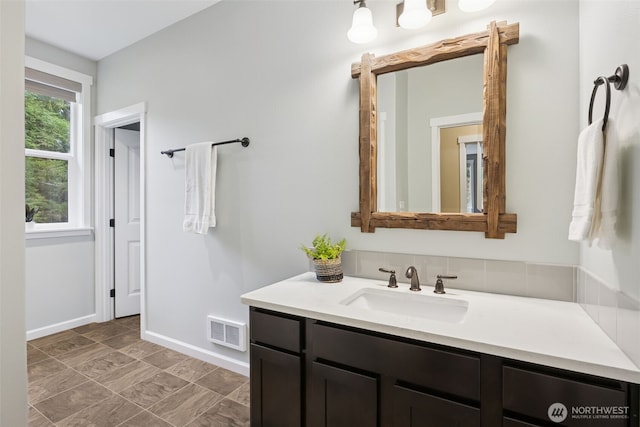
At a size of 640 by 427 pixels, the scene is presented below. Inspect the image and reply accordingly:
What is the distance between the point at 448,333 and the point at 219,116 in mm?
2110

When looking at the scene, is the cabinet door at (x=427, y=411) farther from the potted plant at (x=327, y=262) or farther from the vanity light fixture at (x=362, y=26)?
the vanity light fixture at (x=362, y=26)

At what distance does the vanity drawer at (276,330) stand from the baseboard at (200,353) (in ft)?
3.43

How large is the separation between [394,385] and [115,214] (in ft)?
11.0

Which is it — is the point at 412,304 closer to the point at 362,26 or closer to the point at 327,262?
the point at 327,262

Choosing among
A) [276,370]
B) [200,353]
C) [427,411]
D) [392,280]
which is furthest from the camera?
[200,353]

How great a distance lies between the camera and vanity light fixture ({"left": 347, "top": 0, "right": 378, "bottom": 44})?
170cm

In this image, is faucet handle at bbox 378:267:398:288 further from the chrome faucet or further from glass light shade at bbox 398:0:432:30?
glass light shade at bbox 398:0:432:30

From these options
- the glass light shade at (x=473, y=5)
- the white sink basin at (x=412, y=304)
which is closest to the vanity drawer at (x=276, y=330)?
the white sink basin at (x=412, y=304)

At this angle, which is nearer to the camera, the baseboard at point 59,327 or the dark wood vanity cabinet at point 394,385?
the dark wood vanity cabinet at point 394,385

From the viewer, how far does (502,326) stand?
1.11 metres

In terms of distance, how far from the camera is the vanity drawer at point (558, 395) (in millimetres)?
860

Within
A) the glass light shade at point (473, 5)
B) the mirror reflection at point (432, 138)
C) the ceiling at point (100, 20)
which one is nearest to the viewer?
the glass light shade at point (473, 5)

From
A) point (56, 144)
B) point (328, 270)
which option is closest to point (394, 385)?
point (328, 270)

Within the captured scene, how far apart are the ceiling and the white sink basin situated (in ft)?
7.75
